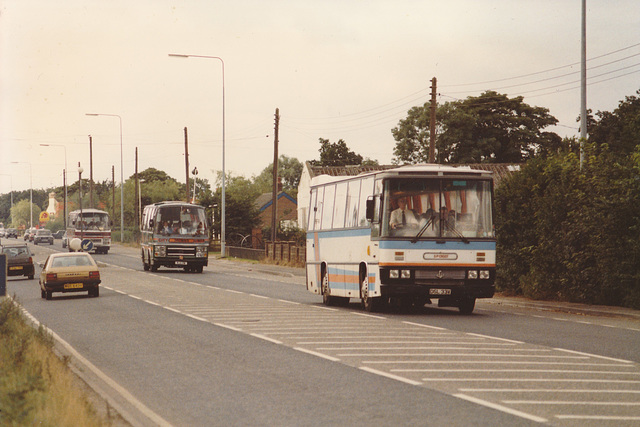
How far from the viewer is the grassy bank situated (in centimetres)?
670

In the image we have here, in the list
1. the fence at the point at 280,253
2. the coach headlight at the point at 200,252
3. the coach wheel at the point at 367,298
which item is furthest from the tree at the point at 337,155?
the coach wheel at the point at 367,298

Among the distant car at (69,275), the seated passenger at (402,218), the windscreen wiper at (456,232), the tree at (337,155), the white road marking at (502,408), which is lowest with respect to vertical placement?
the white road marking at (502,408)

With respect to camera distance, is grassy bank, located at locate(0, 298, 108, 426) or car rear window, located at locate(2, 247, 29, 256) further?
car rear window, located at locate(2, 247, 29, 256)

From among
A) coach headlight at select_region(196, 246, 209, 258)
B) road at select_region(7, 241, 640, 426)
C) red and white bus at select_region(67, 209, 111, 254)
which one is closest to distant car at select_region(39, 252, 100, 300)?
road at select_region(7, 241, 640, 426)

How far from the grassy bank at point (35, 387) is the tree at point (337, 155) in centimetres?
9987

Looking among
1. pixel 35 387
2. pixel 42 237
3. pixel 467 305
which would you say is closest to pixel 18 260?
pixel 467 305

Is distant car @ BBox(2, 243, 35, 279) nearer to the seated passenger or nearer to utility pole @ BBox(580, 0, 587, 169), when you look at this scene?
the seated passenger

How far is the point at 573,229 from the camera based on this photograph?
23547 millimetres

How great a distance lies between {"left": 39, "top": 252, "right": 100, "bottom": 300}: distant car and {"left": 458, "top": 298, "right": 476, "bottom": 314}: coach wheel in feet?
39.6

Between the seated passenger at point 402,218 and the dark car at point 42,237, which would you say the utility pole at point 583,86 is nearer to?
the seated passenger at point 402,218

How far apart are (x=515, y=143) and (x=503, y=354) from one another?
6762 cm

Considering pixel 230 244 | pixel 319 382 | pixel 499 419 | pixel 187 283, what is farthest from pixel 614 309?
pixel 230 244

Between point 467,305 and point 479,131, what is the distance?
5855 centimetres

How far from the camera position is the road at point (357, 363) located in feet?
30.2
